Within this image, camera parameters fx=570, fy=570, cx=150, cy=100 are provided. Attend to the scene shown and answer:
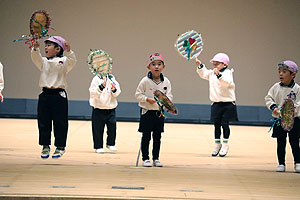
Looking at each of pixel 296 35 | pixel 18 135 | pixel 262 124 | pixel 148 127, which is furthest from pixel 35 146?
pixel 296 35

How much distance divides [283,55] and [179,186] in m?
8.53

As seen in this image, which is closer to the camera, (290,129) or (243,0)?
(290,129)

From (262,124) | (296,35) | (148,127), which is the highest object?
(296,35)

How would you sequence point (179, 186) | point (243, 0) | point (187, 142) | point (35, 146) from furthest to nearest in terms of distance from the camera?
point (243, 0) → point (187, 142) → point (35, 146) → point (179, 186)

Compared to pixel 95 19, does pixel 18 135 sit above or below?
below

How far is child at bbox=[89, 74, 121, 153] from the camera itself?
6.95 meters

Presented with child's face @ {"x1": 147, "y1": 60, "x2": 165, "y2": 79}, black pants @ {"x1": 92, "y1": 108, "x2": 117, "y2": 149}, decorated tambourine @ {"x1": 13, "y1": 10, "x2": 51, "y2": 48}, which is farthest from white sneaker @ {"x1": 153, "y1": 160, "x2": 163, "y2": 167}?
decorated tambourine @ {"x1": 13, "y1": 10, "x2": 51, "y2": 48}

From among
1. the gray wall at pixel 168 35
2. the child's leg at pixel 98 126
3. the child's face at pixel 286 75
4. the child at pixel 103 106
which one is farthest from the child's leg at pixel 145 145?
the gray wall at pixel 168 35

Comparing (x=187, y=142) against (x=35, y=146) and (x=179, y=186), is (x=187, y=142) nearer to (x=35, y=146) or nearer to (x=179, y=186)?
(x=35, y=146)

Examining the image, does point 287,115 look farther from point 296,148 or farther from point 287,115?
point 296,148

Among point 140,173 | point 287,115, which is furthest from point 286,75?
point 140,173

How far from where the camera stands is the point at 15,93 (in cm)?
1265

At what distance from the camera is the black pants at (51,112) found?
596 cm

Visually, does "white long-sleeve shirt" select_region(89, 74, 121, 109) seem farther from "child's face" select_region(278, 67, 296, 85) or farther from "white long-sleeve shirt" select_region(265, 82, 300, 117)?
"child's face" select_region(278, 67, 296, 85)
